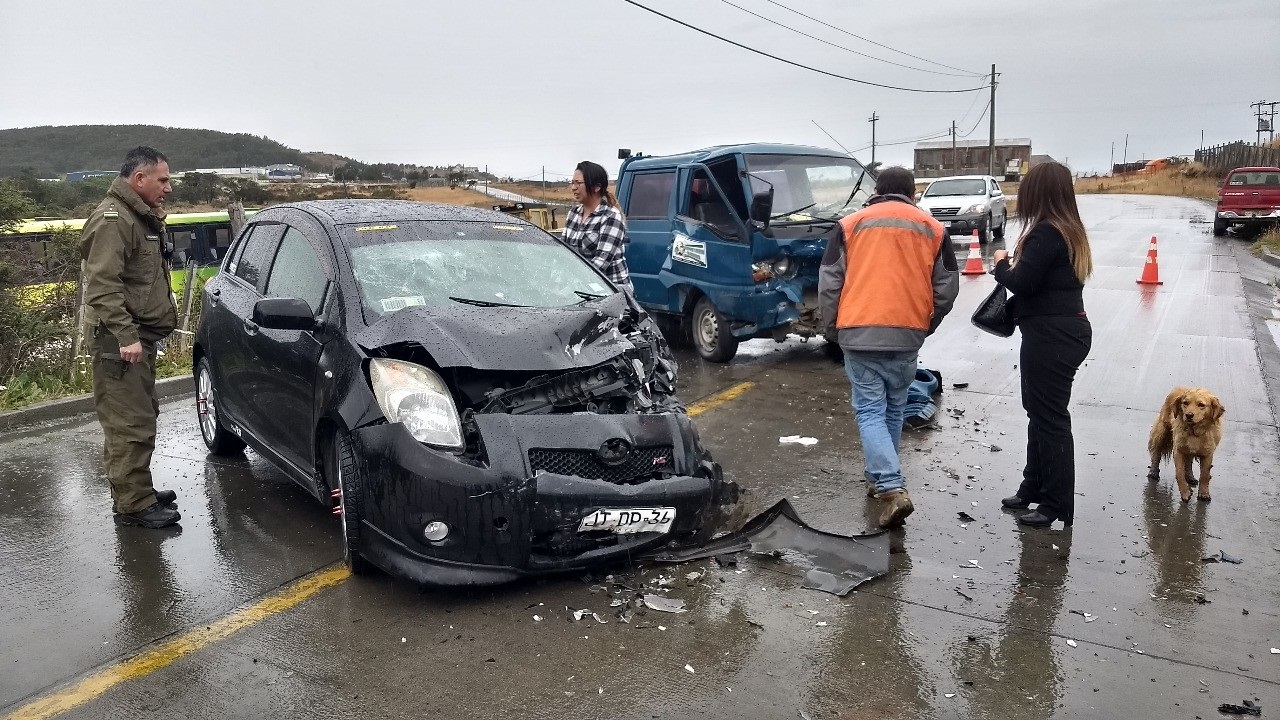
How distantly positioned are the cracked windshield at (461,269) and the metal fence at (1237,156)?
37.5 m

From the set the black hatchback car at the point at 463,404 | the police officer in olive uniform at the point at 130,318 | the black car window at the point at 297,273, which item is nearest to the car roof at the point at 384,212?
the black hatchback car at the point at 463,404

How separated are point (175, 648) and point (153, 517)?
156 centimetres

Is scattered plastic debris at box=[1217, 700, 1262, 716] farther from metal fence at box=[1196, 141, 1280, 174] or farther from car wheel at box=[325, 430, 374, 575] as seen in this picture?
metal fence at box=[1196, 141, 1280, 174]

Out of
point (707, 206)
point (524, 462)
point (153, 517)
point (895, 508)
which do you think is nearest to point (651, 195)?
point (707, 206)

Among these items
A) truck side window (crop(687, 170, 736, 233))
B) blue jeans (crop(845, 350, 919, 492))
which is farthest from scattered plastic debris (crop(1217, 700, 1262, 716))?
truck side window (crop(687, 170, 736, 233))

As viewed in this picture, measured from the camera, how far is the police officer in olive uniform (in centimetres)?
470

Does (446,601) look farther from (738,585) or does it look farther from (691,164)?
(691,164)

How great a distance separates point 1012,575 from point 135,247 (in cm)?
470

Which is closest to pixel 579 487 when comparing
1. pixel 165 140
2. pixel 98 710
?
pixel 98 710

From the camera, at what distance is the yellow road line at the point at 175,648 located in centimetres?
320

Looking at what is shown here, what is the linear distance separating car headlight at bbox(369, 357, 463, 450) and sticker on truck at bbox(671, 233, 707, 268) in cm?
531

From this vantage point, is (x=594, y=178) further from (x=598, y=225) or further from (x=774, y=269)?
(x=774, y=269)

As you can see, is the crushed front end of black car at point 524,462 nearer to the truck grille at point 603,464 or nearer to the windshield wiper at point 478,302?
the truck grille at point 603,464

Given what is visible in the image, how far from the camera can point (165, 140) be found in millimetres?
32750
